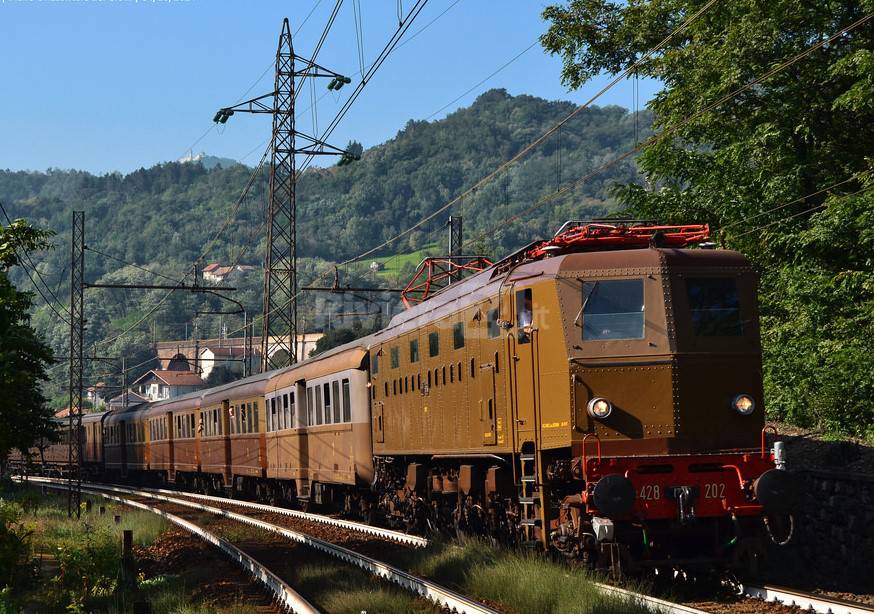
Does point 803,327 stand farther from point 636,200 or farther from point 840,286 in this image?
point 636,200

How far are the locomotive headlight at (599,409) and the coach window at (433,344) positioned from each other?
473cm

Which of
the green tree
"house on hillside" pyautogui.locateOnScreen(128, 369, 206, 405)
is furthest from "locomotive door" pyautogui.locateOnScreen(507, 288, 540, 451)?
"house on hillside" pyautogui.locateOnScreen(128, 369, 206, 405)

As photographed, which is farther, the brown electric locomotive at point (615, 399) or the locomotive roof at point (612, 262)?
the locomotive roof at point (612, 262)

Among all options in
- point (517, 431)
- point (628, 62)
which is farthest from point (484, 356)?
point (628, 62)

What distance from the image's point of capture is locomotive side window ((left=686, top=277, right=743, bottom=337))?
1274 centimetres

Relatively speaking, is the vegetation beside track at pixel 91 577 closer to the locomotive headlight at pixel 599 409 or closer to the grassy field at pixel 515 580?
the grassy field at pixel 515 580

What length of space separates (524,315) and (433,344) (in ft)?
12.8

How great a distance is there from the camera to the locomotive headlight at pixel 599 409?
1232 centimetres

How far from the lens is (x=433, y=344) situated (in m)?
17.0

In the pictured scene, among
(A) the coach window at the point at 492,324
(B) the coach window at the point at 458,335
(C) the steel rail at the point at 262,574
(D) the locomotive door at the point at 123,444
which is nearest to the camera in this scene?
(C) the steel rail at the point at 262,574

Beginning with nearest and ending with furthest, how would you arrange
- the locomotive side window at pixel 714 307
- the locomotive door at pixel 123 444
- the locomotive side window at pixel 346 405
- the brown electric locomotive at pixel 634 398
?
1. the brown electric locomotive at pixel 634 398
2. the locomotive side window at pixel 714 307
3. the locomotive side window at pixel 346 405
4. the locomotive door at pixel 123 444

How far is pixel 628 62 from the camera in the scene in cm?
3325

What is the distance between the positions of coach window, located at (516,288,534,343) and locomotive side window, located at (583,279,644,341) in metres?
0.81

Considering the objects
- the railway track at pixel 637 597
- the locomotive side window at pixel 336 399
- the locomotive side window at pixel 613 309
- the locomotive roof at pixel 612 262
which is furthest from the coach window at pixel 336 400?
the locomotive side window at pixel 613 309
